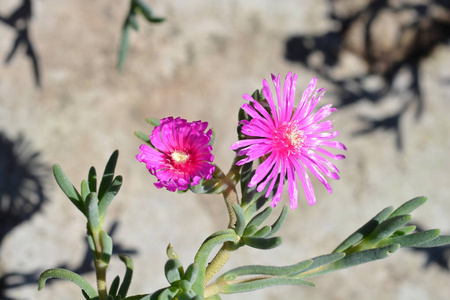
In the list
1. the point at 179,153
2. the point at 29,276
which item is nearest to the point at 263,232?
the point at 179,153

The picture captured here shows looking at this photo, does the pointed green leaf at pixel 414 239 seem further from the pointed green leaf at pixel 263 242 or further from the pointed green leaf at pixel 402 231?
the pointed green leaf at pixel 263 242

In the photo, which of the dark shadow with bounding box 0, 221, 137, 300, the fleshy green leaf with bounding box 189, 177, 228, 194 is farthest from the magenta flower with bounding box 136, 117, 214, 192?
the dark shadow with bounding box 0, 221, 137, 300

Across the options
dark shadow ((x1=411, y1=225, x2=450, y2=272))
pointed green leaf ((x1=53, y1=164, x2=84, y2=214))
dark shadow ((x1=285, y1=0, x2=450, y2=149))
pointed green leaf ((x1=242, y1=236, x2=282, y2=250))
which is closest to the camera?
pointed green leaf ((x1=242, y1=236, x2=282, y2=250))

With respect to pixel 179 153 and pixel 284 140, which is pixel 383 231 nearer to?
pixel 284 140

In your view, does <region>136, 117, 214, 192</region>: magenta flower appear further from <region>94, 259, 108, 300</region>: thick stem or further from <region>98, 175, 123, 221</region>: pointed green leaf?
<region>94, 259, 108, 300</region>: thick stem

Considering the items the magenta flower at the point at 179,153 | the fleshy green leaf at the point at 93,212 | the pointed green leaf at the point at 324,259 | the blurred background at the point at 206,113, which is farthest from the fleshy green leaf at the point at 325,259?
the blurred background at the point at 206,113

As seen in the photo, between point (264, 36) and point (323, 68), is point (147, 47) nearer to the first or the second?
point (264, 36)
